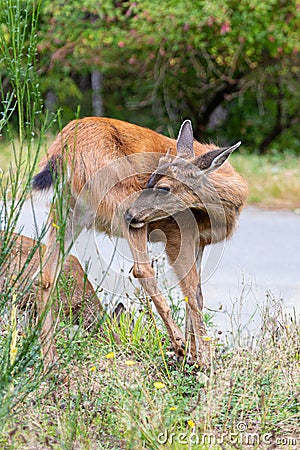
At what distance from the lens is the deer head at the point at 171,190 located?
194 inches

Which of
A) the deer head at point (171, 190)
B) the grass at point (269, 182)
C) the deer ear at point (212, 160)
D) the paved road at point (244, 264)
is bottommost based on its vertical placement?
the grass at point (269, 182)

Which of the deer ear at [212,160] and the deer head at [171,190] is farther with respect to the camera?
the deer head at [171,190]

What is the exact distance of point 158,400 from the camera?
13.0ft

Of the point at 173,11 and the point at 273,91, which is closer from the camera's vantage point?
the point at 173,11

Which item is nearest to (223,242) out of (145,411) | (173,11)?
(145,411)

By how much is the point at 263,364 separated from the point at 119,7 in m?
12.0

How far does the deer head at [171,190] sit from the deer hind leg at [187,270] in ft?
0.66

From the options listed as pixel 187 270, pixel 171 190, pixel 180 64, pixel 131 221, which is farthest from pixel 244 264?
pixel 180 64

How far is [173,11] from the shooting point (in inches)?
557

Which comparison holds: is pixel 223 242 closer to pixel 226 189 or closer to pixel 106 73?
pixel 226 189

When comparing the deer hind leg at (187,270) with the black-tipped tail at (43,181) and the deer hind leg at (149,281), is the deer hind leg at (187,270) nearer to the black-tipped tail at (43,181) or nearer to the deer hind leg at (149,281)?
the deer hind leg at (149,281)
